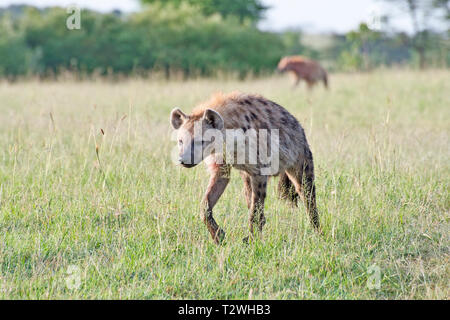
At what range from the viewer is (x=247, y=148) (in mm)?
4297

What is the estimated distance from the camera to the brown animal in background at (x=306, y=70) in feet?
43.2

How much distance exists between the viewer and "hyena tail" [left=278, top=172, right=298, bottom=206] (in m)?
4.81

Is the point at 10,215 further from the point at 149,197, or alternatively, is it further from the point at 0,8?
the point at 0,8

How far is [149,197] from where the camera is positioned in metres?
4.93

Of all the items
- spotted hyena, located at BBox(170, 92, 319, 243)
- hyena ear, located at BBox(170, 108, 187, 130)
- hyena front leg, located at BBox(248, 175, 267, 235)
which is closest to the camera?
spotted hyena, located at BBox(170, 92, 319, 243)

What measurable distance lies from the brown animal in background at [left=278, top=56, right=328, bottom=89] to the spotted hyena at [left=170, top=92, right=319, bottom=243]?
8.69 metres

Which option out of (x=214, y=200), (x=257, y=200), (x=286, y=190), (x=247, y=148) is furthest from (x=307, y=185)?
(x=214, y=200)

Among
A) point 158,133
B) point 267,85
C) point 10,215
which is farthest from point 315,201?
point 267,85

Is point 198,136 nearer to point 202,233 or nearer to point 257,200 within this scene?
point 257,200

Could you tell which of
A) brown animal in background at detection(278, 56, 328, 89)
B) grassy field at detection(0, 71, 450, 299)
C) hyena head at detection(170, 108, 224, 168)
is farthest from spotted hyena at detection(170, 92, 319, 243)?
brown animal in background at detection(278, 56, 328, 89)

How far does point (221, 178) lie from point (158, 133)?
3184 millimetres

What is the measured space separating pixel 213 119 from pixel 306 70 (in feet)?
31.4

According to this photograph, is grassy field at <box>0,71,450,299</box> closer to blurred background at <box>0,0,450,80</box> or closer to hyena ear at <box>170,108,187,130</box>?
hyena ear at <box>170,108,187,130</box>

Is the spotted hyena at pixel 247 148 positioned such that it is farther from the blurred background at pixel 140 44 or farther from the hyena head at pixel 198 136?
the blurred background at pixel 140 44
